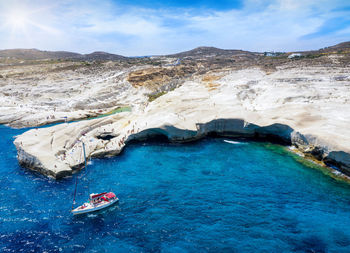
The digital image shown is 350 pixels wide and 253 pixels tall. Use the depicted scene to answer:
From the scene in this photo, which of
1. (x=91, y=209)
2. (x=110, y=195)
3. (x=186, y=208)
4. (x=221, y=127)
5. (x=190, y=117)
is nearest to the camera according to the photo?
(x=91, y=209)

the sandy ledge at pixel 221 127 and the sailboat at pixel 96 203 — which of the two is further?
the sandy ledge at pixel 221 127

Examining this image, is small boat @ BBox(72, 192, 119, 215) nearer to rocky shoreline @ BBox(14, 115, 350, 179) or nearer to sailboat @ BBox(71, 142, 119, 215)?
sailboat @ BBox(71, 142, 119, 215)

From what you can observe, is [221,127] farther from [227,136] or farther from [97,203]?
[97,203]

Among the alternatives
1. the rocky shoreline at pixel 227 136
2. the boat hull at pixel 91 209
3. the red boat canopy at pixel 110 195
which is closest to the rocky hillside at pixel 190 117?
the rocky shoreline at pixel 227 136

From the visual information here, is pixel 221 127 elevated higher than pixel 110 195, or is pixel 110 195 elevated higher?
pixel 221 127

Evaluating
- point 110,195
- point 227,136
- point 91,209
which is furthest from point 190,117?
point 91,209

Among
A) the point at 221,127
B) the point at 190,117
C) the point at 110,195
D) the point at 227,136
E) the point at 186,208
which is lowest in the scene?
the point at 186,208

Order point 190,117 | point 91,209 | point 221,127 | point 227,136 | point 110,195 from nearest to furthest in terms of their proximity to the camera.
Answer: point 91,209 → point 110,195 → point 221,127 → point 190,117 → point 227,136

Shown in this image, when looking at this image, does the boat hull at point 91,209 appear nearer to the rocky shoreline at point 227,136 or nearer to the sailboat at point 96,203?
the sailboat at point 96,203
